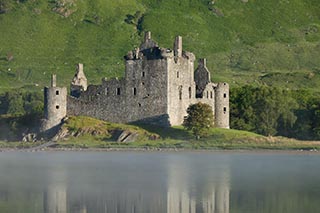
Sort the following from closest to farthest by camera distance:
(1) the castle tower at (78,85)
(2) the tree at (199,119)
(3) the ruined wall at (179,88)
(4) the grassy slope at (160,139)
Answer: (4) the grassy slope at (160,139) → (2) the tree at (199,119) → (3) the ruined wall at (179,88) → (1) the castle tower at (78,85)

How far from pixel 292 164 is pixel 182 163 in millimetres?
8587

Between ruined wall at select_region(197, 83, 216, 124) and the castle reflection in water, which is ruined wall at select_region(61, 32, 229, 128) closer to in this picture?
ruined wall at select_region(197, 83, 216, 124)

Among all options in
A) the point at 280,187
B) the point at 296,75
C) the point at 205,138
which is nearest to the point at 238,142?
the point at 205,138

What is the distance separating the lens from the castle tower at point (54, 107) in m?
110

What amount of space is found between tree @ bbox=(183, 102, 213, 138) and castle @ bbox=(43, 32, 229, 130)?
3082mm

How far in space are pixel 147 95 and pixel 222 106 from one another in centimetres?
818

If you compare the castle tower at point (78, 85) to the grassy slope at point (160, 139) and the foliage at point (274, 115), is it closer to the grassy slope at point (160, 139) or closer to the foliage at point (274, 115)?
the grassy slope at point (160, 139)

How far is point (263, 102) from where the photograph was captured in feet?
370

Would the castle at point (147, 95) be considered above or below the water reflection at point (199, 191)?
above

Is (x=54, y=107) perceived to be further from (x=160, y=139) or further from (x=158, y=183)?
(x=158, y=183)

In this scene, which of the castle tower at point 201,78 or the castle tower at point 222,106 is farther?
the castle tower at point 201,78

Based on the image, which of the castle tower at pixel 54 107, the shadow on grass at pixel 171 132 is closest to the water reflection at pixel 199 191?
the shadow on grass at pixel 171 132

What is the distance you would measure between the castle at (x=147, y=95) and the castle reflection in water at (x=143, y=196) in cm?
3562

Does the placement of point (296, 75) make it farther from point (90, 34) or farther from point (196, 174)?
point (196, 174)
